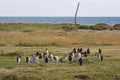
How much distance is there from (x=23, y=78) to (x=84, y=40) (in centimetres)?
2400

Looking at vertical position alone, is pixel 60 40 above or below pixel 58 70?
below

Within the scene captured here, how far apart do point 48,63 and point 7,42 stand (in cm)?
1634

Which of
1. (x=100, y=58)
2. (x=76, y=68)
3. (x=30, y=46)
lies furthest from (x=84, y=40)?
(x=76, y=68)

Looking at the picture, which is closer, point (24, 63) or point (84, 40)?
point (24, 63)

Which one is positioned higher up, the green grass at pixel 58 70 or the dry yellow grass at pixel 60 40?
the green grass at pixel 58 70

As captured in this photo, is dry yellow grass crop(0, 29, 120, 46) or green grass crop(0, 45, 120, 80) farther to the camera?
dry yellow grass crop(0, 29, 120, 46)

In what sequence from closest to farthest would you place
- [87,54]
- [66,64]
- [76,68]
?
[76,68] → [66,64] → [87,54]

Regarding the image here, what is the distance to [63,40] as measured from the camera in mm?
44625

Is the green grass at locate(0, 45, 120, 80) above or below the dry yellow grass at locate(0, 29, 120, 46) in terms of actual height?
above

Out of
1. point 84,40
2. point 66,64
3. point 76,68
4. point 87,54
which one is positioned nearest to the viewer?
point 76,68

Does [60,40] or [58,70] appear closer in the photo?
[58,70]

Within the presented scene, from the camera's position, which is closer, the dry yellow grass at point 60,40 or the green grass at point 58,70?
the green grass at point 58,70

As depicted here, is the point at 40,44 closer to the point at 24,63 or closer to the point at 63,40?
the point at 63,40

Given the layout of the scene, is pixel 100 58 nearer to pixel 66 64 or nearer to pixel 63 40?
pixel 66 64
